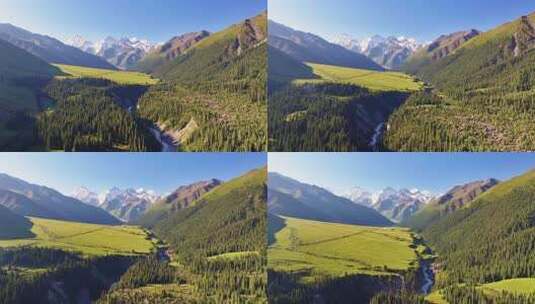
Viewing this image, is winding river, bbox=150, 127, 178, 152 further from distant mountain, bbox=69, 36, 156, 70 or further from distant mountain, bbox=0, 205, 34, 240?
distant mountain, bbox=0, 205, 34, 240

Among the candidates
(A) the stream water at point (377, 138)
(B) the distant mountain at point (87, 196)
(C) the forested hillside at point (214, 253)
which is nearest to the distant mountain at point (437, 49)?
(A) the stream water at point (377, 138)

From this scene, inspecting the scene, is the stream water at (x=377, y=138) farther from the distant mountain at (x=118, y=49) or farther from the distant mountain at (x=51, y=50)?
the distant mountain at (x=51, y=50)

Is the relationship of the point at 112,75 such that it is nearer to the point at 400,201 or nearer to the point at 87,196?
the point at 87,196

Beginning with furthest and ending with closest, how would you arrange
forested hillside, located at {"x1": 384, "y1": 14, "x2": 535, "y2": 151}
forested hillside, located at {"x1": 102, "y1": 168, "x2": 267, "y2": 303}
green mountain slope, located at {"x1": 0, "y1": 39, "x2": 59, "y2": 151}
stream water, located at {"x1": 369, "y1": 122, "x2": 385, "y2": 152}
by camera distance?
forested hillside, located at {"x1": 102, "y1": 168, "x2": 267, "y2": 303} → stream water, located at {"x1": 369, "y1": 122, "x2": 385, "y2": 152} → forested hillside, located at {"x1": 384, "y1": 14, "x2": 535, "y2": 151} → green mountain slope, located at {"x1": 0, "y1": 39, "x2": 59, "y2": 151}

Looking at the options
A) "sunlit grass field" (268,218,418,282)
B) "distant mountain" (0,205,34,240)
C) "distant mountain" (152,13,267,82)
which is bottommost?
"sunlit grass field" (268,218,418,282)

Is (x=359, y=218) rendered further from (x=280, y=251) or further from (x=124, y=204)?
(x=124, y=204)

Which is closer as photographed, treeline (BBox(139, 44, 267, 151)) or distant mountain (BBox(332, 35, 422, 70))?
treeline (BBox(139, 44, 267, 151))

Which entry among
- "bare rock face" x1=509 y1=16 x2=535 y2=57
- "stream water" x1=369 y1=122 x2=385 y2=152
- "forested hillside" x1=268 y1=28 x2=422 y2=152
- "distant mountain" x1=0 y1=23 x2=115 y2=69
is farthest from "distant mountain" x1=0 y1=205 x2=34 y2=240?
"bare rock face" x1=509 y1=16 x2=535 y2=57
